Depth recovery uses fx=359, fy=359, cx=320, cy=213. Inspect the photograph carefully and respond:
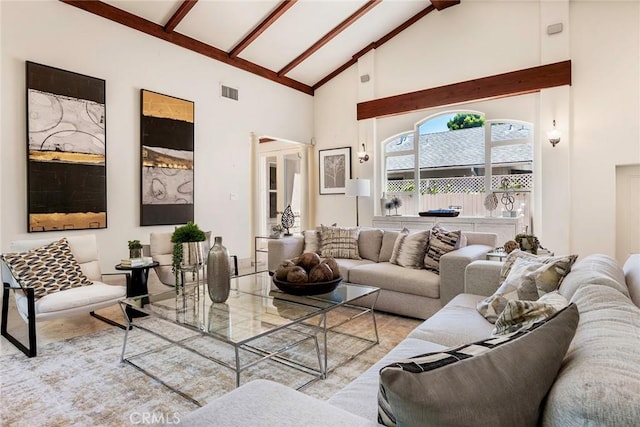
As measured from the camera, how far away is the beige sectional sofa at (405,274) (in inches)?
123

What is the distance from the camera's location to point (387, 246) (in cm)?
410

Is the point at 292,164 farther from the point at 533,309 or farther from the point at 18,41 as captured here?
the point at 533,309

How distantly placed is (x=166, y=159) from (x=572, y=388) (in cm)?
486

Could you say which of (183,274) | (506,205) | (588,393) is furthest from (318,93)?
(588,393)

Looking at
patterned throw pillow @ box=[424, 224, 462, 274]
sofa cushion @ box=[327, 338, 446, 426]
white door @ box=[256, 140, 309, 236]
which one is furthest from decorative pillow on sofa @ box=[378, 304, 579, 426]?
white door @ box=[256, 140, 309, 236]

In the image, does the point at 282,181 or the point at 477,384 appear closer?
the point at 477,384

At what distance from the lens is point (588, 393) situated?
0.66 metres

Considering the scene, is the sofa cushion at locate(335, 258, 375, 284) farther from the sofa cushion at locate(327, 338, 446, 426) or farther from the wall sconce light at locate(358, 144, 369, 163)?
the wall sconce light at locate(358, 144, 369, 163)

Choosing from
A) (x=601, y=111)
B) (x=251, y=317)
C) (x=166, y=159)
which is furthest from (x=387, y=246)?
(x=601, y=111)

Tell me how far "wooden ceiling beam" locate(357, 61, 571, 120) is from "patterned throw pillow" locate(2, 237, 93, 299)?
16.2 ft

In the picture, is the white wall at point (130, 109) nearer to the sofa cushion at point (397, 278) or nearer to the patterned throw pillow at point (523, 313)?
the sofa cushion at point (397, 278)

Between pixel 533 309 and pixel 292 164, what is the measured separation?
6788 millimetres

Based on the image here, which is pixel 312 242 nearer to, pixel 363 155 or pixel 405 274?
pixel 405 274

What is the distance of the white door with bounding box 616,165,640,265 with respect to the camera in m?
4.52
